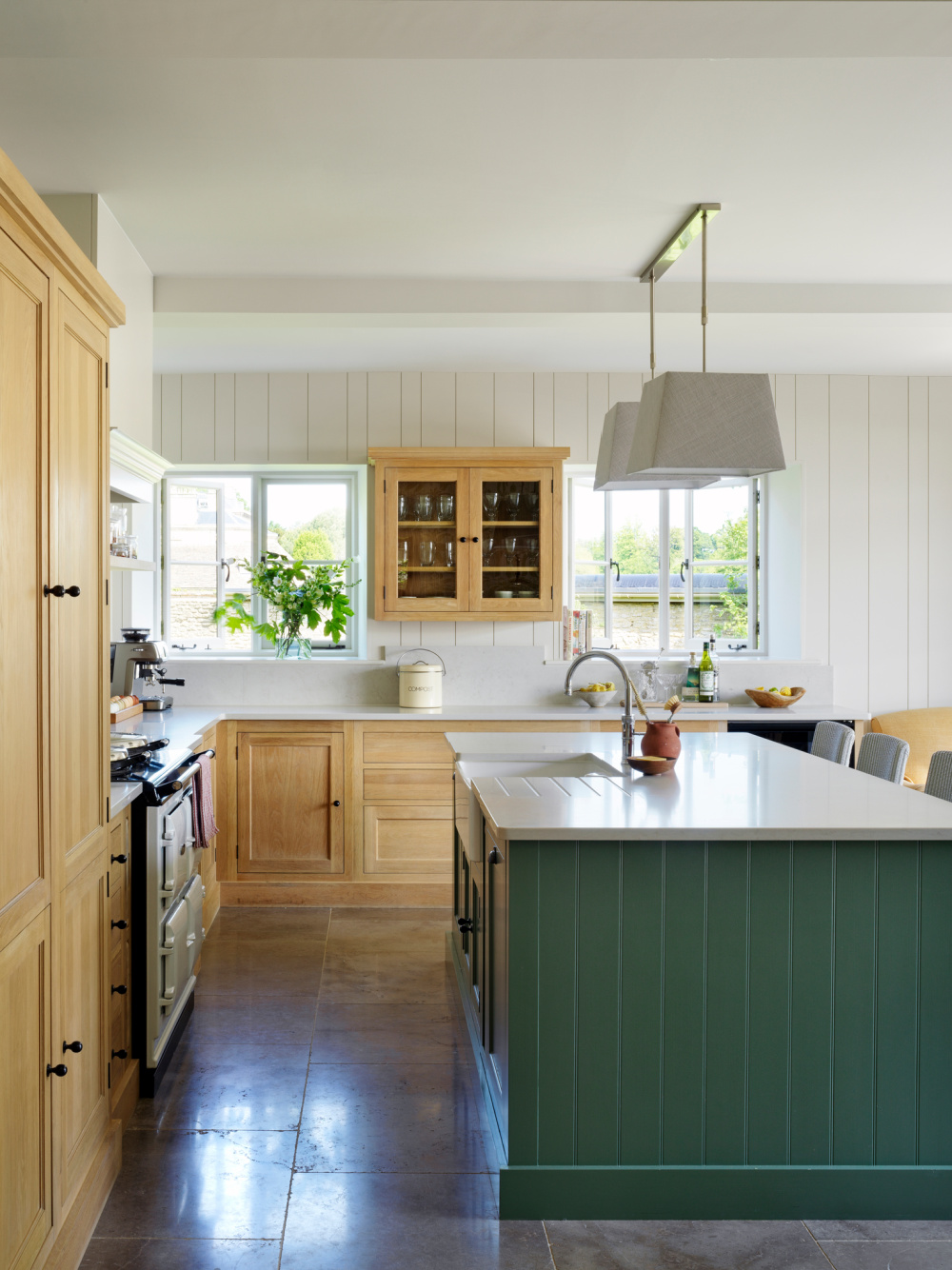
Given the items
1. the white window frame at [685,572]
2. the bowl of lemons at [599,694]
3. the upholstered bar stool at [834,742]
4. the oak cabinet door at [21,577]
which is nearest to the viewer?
the oak cabinet door at [21,577]

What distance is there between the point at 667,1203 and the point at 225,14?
107 inches

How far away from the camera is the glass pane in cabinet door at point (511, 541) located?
502 cm

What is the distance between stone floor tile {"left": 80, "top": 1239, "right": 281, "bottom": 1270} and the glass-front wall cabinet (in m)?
3.22

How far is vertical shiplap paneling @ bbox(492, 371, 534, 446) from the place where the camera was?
5277 millimetres

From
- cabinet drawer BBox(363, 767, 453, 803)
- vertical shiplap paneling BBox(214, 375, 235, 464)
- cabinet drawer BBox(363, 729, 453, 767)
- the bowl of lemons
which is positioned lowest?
cabinet drawer BBox(363, 767, 453, 803)

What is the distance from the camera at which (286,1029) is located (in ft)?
10.7

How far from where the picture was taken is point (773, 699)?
506 cm

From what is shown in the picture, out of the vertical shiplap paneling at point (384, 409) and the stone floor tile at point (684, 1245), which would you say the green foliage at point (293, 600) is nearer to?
the vertical shiplap paneling at point (384, 409)

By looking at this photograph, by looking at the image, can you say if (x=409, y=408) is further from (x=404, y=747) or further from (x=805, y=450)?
(x=805, y=450)

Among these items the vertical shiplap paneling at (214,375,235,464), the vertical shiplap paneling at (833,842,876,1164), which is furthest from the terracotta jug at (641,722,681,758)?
the vertical shiplap paneling at (214,375,235,464)

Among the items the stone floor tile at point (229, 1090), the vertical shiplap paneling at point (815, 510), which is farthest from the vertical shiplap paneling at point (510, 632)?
the stone floor tile at point (229, 1090)

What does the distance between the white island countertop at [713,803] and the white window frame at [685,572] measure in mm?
2193

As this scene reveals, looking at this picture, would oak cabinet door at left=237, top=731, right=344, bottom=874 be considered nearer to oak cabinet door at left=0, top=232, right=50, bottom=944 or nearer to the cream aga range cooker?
the cream aga range cooker

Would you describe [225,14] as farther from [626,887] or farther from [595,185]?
[626,887]
